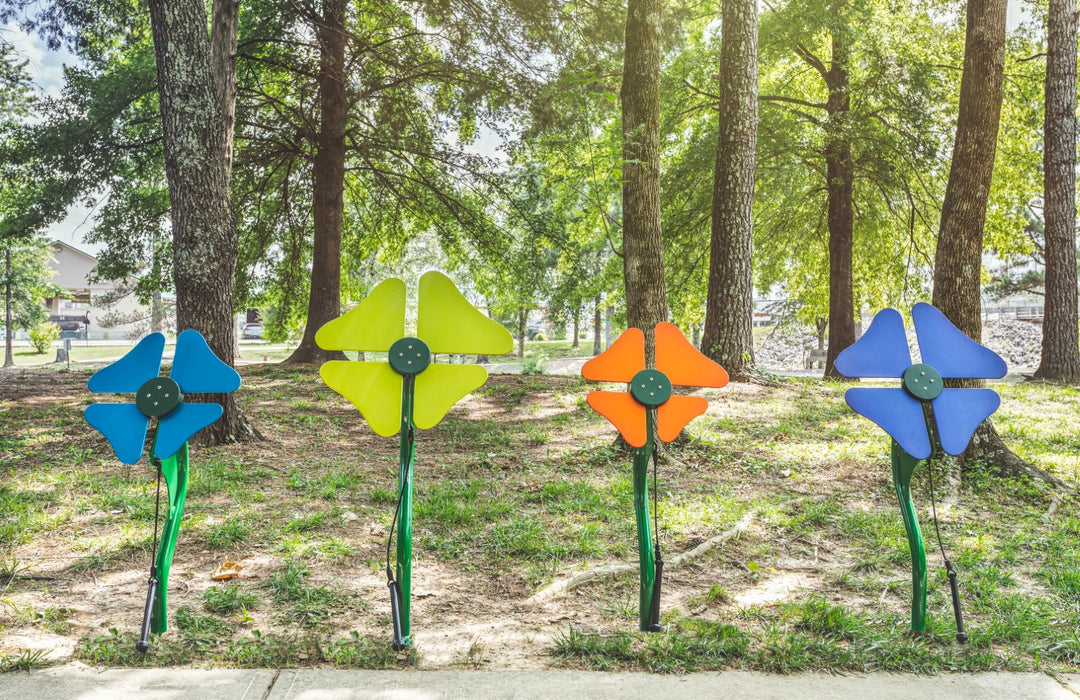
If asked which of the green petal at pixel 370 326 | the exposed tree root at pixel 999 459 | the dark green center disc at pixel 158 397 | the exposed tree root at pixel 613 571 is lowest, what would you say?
the exposed tree root at pixel 613 571

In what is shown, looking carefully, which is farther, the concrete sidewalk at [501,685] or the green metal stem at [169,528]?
the green metal stem at [169,528]

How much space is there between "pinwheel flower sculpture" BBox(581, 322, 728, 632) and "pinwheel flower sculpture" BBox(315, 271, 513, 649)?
0.51 meters

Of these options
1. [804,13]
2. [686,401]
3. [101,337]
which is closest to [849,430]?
[686,401]

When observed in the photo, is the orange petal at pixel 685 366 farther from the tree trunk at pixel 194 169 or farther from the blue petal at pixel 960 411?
the tree trunk at pixel 194 169

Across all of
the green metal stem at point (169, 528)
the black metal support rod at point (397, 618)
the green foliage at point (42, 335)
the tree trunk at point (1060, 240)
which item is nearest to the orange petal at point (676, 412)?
the black metal support rod at point (397, 618)

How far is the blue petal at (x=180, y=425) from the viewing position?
278 cm

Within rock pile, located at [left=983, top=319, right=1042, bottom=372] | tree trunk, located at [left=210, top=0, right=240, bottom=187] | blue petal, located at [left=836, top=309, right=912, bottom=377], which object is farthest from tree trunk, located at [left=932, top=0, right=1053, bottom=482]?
rock pile, located at [left=983, top=319, right=1042, bottom=372]

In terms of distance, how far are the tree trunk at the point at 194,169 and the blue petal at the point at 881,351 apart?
5.07 meters

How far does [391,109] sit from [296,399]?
19.3 ft

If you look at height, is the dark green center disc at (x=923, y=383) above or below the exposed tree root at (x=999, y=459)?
above

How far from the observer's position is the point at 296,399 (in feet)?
28.5

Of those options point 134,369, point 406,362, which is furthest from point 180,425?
point 406,362

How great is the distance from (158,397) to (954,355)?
11.6ft

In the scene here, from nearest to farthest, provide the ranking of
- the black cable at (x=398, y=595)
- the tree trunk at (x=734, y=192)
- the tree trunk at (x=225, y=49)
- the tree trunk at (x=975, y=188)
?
the black cable at (x=398, y=595) → the tree trunk at (x=975, y=188) → the tree trunk at (x=225, y=49) → the tree trunk at (x=734, y=192)
